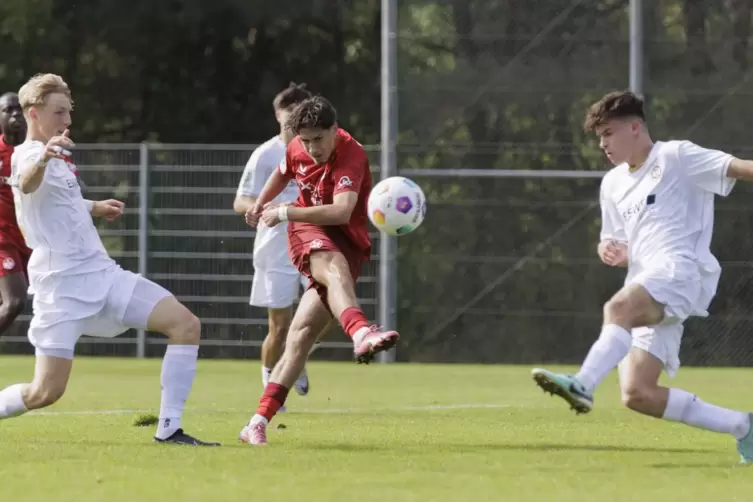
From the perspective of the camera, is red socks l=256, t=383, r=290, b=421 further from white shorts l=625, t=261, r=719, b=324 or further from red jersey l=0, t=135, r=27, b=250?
red jersey l=0, t=135, r=27, b=250

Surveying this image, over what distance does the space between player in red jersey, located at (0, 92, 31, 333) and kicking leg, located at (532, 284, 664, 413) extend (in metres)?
6.62

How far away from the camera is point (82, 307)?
8.55 m

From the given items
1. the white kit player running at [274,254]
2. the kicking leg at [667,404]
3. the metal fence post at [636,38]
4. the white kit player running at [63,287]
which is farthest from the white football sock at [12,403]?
the metal fence post at [636,38]

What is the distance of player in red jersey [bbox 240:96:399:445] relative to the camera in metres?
8.96

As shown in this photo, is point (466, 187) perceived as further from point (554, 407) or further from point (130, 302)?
point (130, 302)

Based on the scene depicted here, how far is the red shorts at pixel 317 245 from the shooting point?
30.0 feet

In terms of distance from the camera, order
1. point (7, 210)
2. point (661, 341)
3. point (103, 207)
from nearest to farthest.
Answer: point (661, 341) < point (103, 207) < point (7, 210)

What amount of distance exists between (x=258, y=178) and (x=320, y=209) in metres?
3.19

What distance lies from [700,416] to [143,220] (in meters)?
12.5

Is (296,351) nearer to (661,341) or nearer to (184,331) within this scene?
(184,331)

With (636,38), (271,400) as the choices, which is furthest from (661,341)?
(636,38)

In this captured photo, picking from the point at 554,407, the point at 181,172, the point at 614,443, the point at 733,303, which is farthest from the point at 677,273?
the point at 181,172

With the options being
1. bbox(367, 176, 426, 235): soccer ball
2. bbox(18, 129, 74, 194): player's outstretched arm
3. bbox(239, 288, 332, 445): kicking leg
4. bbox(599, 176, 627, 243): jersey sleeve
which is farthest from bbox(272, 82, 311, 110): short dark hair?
bbox(599, 176, 627, 243): jersey sleeve

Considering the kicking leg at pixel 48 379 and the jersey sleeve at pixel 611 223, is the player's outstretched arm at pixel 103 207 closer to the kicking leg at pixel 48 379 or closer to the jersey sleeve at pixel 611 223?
the kicking leg at pixel 48 379
